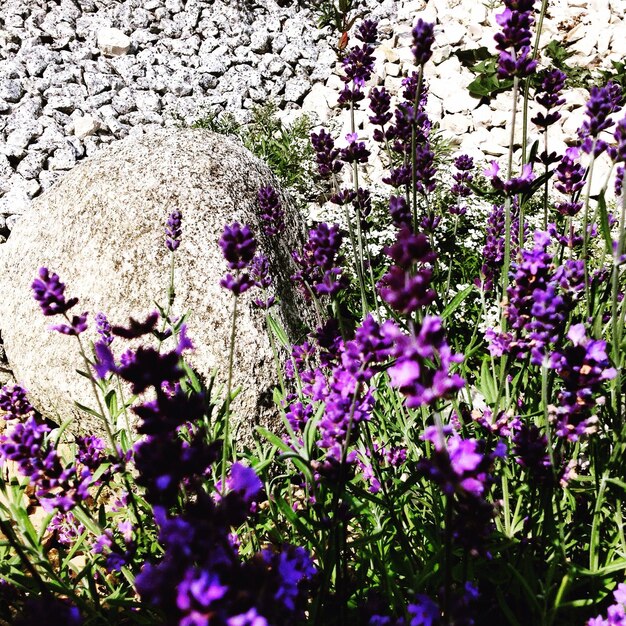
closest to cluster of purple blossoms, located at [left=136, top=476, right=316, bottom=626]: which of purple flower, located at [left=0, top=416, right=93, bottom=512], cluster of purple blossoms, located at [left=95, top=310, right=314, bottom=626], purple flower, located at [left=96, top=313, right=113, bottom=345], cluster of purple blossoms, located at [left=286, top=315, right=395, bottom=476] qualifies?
cluster of purple blossoms, located at [left=95, top=310, right=314, bottom=626]

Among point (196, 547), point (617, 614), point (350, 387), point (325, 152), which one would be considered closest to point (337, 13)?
point (325, 152)

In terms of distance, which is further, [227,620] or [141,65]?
[141,65]

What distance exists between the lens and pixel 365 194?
2.65 meters

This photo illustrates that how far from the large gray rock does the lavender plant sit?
0.24m

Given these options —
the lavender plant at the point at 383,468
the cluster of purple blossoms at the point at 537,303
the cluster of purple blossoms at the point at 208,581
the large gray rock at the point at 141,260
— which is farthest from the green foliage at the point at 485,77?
the cluster of purple blossoms at the point at 208,581

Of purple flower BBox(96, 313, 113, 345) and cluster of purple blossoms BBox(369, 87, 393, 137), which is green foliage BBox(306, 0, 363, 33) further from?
purple flower BBox(96, 313, 113, 345)

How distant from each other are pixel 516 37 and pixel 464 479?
1.53m

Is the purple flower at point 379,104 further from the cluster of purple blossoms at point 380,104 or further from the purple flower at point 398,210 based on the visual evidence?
the purple flower at point 398,210

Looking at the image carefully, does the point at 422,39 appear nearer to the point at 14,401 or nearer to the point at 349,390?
the point at 349,390

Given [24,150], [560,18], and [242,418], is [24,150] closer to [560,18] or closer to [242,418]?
[242,418]

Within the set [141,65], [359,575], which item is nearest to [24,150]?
[141,65]

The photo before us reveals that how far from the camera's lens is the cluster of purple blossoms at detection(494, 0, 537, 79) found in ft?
5.82

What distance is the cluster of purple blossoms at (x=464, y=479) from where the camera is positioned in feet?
2.84

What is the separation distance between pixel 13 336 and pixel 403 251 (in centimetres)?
364
